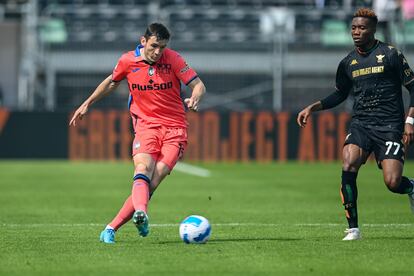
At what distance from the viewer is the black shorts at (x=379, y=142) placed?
10.3m

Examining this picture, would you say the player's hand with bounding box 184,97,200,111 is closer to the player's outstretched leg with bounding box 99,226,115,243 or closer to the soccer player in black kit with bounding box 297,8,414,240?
the player's outstretched leg with bounding box 99,226,115,243

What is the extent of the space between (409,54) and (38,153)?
11.3 meters

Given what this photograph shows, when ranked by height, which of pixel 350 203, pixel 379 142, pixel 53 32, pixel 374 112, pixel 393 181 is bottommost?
pixel 350 203

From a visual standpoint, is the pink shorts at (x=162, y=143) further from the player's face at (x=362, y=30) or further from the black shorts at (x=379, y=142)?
the player's face at (x=362, y=30)

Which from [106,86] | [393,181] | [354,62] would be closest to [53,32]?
[106,86]

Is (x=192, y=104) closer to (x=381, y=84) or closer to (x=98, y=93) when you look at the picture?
(x=98, y=93)

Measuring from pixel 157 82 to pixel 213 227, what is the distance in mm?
2366

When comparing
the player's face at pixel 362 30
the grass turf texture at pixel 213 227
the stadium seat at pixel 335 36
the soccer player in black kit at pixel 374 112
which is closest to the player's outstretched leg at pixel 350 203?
the soccer player in black kit at pixel 374 112

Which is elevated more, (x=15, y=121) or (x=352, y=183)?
(x=352, y=183)

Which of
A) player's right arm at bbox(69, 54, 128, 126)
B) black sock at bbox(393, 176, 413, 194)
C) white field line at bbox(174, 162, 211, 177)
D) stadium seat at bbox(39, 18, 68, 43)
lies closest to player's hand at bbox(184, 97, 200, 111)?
player's right arm at bbox(69, 54, 128, 126)

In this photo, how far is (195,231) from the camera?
32.0ft

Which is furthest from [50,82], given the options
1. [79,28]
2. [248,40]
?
[248,40]

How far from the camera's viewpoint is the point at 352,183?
1029 centimetres

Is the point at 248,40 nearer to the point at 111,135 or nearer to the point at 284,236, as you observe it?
the point at 111,135
